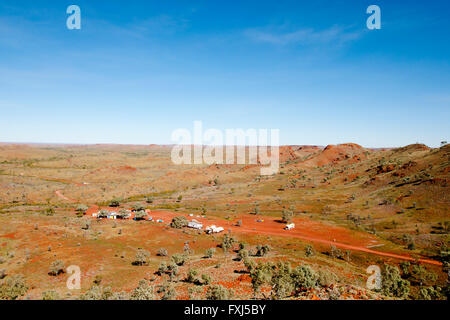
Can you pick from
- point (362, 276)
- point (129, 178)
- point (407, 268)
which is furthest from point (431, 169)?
point (129, 178)

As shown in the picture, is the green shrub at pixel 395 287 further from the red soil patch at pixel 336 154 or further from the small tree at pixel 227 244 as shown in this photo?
the red soil patch at pixel 336 154

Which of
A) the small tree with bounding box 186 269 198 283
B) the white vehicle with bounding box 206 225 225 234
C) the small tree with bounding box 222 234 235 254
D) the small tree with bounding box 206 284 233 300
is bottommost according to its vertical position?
the white vehicle with bounding box 206 225 225 234

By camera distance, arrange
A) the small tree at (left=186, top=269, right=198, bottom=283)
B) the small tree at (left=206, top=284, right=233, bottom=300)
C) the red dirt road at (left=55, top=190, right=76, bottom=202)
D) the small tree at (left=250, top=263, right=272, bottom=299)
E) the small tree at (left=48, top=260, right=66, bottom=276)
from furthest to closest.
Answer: the red dirt road at (left=55, top=190, right=76, bottom=202)
the small tree at (left=48, top=260, right=66, bottom=276)
the small tree at (left=186, top=269, right=198, bottom=283)
the small tree at (left=250, top=263, right=272, bottom=299)
the small tree at (left=206, top=284, right=233, bottom=300)

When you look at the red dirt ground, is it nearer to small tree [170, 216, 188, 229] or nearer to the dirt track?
the dirt track

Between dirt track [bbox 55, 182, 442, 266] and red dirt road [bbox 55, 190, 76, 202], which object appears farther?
red dirt road [bbox 55, 190, 76, 202]

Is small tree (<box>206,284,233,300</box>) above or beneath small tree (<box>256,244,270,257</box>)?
above

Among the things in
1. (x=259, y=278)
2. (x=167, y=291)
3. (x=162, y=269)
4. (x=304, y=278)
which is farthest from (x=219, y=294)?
(x=162, y=269)

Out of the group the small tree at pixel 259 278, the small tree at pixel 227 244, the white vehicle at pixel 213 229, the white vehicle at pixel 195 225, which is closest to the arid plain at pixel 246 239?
the small tree at pixel 259 278

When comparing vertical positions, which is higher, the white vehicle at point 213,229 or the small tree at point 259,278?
the small tree at point 259,278

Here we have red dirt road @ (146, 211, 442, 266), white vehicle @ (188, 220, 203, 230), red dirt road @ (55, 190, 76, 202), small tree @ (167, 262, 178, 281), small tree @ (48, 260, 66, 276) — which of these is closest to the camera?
small tree @ (167, 262, 178, 281)

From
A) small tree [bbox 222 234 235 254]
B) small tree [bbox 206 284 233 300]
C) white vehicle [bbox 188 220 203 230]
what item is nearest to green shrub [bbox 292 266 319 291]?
small tree [bbox 206 284 233 300]
